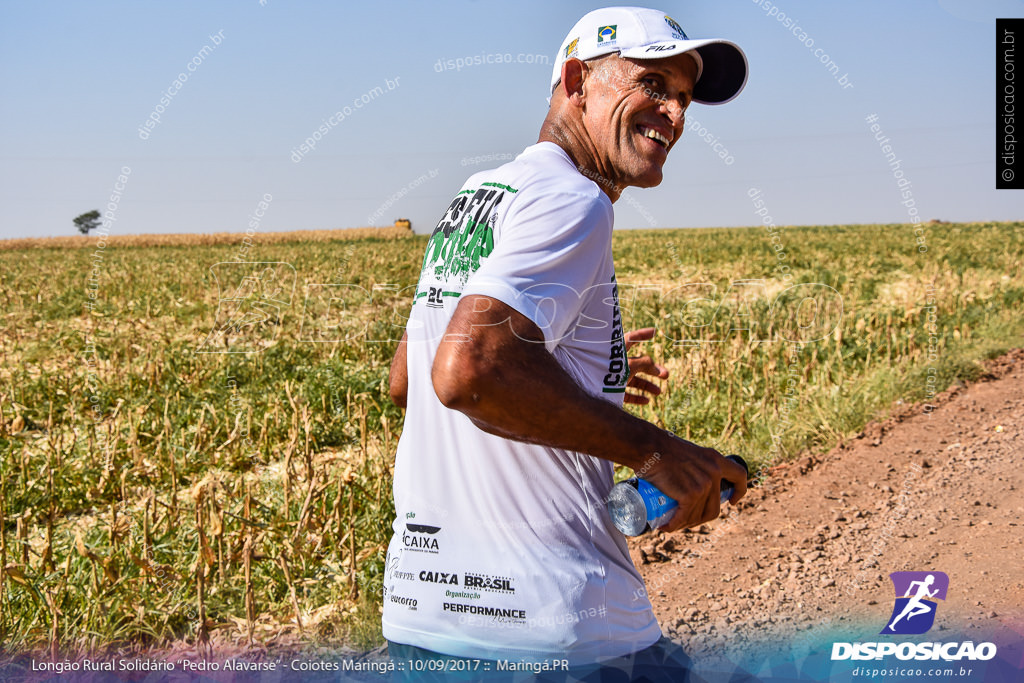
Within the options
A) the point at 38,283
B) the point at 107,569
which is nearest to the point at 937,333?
the point at 107,569

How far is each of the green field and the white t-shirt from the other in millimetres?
1839

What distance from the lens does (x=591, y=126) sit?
1831 mm

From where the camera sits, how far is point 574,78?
1886 millimetres

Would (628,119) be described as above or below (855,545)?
above

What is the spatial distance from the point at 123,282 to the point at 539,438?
18.4 metres

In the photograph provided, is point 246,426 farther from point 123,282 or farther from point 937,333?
point 123,282

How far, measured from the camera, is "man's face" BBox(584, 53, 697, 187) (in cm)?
182

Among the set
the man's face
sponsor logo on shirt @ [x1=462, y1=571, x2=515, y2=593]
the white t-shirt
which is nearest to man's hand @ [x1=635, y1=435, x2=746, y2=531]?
the white t-shirt

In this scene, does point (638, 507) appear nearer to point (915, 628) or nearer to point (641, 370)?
point (641, 370)

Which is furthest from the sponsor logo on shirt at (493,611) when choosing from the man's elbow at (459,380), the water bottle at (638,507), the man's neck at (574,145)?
the man's neck at (574,145)

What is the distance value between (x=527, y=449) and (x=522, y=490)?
0.08 meters

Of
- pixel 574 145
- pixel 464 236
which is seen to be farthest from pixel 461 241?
pixel 574 145

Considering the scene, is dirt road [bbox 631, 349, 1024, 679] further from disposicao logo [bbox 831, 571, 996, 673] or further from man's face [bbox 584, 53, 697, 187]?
man's face [bbox 584, 53, 697, 187]

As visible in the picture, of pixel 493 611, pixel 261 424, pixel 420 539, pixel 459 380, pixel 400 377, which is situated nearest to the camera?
pixel 459 380
